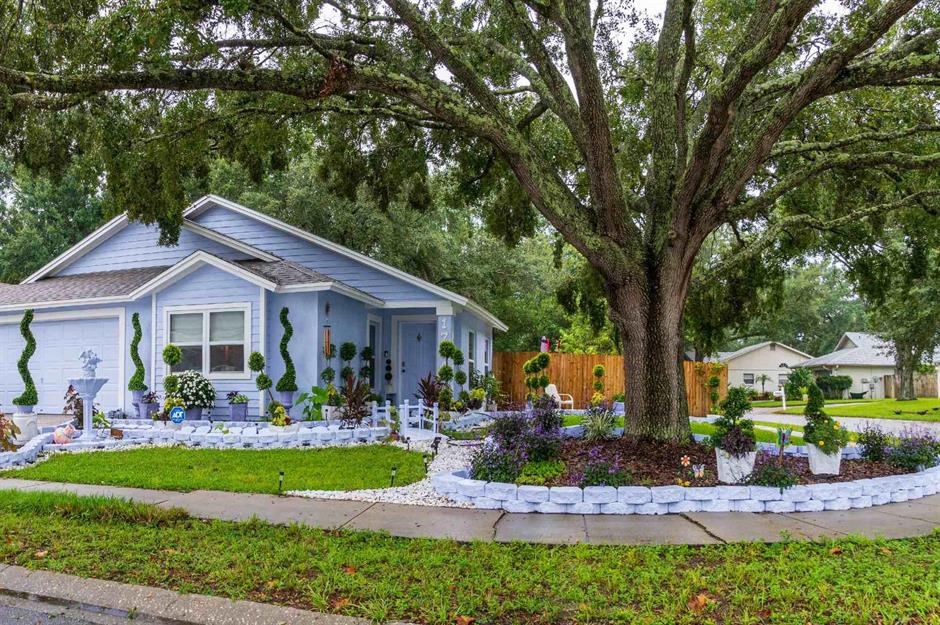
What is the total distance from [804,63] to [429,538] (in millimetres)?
10088

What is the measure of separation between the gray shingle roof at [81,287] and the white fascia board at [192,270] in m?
0.81

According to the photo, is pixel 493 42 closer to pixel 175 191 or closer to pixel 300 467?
pixel 175 191

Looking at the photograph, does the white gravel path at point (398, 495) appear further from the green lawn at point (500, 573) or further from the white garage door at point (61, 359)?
the white garage door at point (61, 359)

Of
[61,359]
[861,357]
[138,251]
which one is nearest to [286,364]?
[61,359]

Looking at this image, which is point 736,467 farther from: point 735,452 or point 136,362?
point 136,362

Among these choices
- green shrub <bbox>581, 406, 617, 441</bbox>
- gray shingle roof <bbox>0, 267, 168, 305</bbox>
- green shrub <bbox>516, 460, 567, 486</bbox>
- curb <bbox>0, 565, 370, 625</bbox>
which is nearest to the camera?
curb <bbox>0, 565, 370, 625</bbox>

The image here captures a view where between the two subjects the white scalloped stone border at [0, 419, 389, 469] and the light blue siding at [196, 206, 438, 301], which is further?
the light blue siding at [196, 206, 438, 301]

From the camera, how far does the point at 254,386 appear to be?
42.2ft

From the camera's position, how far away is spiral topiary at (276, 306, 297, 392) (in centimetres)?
1234

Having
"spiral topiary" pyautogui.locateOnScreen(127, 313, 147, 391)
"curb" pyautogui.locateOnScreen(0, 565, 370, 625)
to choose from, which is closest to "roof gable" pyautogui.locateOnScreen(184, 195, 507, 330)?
"spiral topiary" pyautogui.locateOnScreen(127, 313, 147, 391)

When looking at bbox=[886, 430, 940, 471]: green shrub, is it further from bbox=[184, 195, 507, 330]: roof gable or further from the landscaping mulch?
bbox=[184, 195, 507, 330]: roof gable

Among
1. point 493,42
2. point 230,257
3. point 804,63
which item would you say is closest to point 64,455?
point 230,257

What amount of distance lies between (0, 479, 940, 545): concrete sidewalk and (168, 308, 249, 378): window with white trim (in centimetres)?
656

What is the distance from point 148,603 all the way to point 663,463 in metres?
5.29
